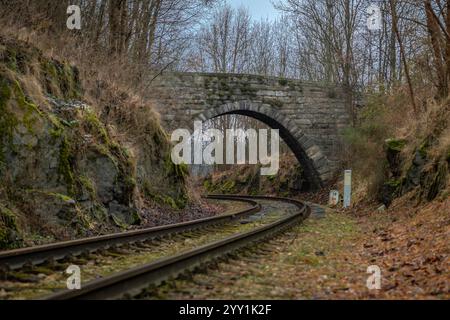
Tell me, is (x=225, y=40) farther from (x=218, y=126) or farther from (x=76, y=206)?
(x=76, y=206)

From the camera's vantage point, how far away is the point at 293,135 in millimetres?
24469

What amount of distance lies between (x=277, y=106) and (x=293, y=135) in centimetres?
160

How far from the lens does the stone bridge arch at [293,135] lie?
76.0 ft

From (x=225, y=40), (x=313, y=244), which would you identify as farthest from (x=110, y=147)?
(x=225, y=40)

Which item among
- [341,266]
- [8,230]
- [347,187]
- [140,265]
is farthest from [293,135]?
[140,265]

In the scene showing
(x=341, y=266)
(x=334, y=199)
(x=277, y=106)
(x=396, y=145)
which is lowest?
(x=334, y=199)

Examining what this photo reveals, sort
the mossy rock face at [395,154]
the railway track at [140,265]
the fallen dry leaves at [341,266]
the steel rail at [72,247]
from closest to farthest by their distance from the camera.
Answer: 1. the railway track at [140,265]
2. the fallen dry leaves at [341,266]
3. the steel rail at [72,247]
4. the mossy rock face at [395,154]

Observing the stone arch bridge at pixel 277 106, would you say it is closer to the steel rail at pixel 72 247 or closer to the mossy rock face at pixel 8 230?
the steel rail at pixel 72 247

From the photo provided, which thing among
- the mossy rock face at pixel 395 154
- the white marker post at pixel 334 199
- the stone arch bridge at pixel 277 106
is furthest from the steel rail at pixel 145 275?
the stone arch bridge at pixel 277 106

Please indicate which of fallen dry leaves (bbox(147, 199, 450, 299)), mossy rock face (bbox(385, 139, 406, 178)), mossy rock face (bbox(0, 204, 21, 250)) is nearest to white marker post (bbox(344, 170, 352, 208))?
mossy rock face (bbox(385, 139, 406, 178))

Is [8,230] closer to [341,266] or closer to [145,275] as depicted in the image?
[145,275]

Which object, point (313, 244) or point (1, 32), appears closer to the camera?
point (313, 244)
